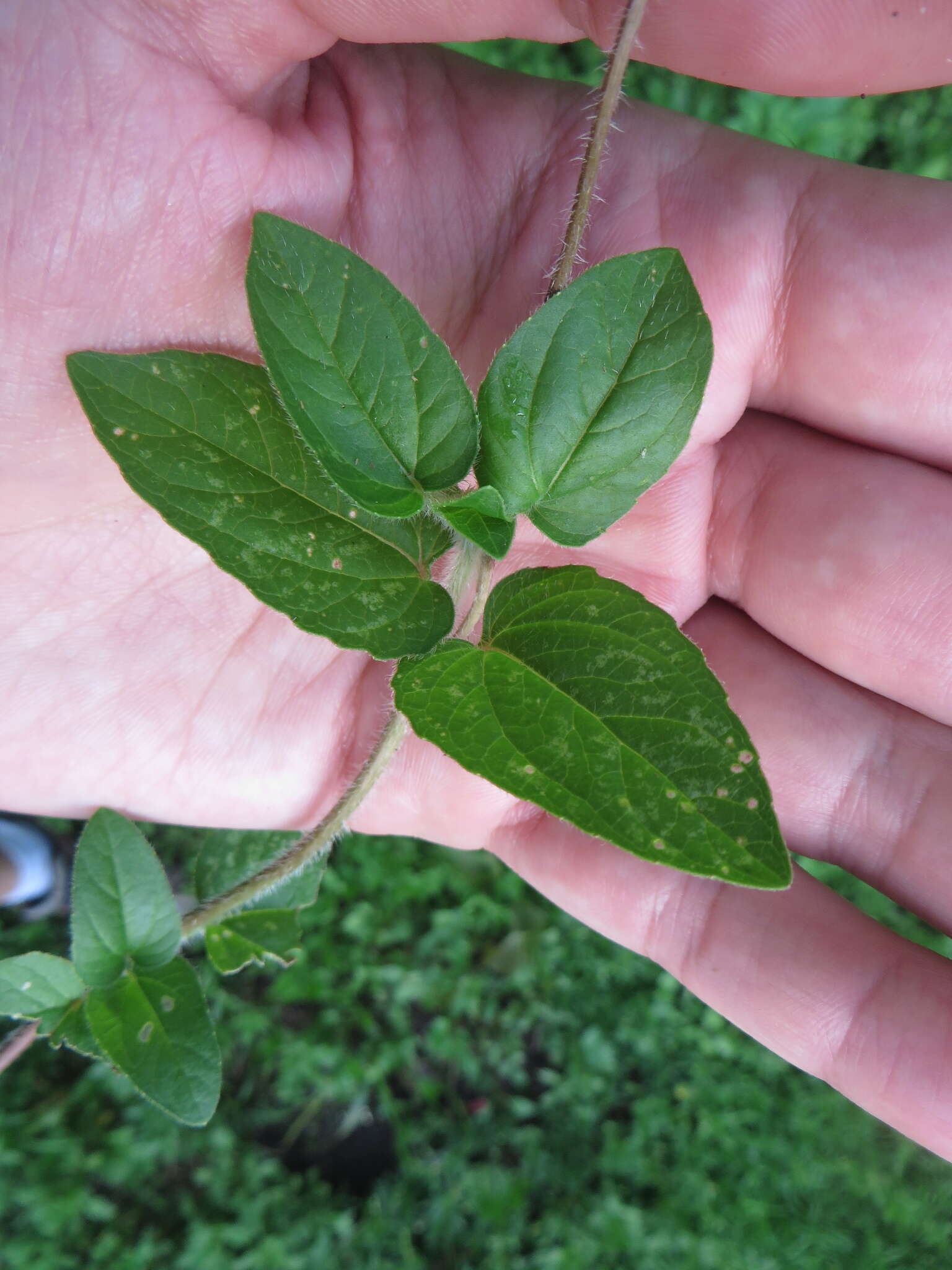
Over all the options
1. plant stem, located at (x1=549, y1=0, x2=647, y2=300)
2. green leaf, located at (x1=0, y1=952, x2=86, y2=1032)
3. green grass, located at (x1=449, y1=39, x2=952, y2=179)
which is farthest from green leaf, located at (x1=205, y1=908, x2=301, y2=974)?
green grass, located at (x1=449, y1=39, x2=952, y2=179)

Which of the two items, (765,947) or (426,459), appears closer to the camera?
(426,459)

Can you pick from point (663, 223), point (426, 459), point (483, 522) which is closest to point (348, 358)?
point (426, 459)

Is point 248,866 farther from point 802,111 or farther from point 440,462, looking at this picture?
point 802,111

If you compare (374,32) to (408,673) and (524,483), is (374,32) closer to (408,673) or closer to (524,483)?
(524,483)

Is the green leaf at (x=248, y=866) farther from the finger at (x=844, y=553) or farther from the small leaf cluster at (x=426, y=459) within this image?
the finger at (x=844, y=553)

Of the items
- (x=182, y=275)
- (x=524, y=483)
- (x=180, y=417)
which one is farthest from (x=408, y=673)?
(x=182, y=275)

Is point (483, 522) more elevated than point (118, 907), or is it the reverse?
point (483, 522)

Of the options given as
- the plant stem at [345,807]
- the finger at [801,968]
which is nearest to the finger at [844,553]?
the finger at [801,968]
